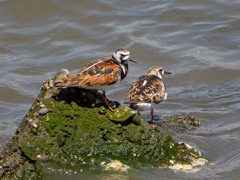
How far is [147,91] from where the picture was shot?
5793mm

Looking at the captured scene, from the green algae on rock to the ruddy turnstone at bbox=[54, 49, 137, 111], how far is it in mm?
131

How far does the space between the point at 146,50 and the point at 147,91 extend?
3285mm

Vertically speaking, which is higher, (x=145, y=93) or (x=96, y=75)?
(x=96, y=75)

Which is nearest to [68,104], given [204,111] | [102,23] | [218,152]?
[218,152]

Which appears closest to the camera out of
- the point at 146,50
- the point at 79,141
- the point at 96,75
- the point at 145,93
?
the point at 79,141

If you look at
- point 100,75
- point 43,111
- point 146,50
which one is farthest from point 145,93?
point 146,50

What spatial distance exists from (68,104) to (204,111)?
3.12m

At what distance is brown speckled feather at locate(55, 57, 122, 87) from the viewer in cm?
422

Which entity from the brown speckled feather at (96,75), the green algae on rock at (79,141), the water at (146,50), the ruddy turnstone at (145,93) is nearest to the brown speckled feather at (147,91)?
the ruddy turnstone at (145,93)

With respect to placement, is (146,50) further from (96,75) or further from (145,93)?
(96,75)

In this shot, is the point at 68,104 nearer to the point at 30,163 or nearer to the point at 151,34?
the point at 30,163

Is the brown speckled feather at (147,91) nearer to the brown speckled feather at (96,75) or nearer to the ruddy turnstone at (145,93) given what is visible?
the ruddy turnstone at (145,93)

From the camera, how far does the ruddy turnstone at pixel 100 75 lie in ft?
13.9

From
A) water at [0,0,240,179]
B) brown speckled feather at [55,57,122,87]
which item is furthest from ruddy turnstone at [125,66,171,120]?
brown speckled feather at [55,57,122,87]
